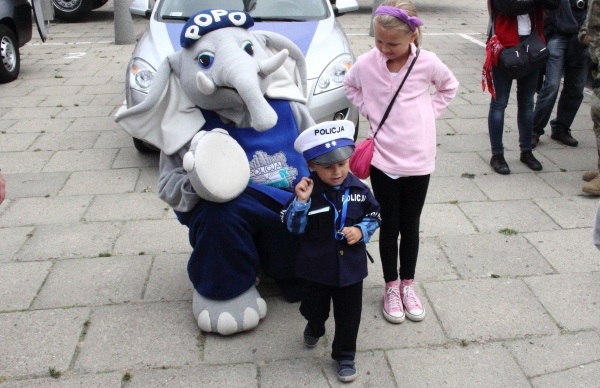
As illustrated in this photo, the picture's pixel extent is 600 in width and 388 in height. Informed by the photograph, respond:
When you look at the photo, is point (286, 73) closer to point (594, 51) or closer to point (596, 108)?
point (594, 51)

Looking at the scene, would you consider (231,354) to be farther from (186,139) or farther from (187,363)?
(186,139)

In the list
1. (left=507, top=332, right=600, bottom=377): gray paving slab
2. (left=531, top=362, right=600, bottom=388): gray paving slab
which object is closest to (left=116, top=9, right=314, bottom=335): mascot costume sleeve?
(left=507, top=332, right=600, bottom=377): gray paving slab

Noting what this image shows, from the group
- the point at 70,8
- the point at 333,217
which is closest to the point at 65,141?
the point at 333,217

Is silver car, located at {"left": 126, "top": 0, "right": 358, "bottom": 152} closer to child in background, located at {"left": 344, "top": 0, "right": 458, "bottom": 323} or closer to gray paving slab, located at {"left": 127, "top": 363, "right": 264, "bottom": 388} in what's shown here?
child in background, located at {"left": 344, "top": 0, "right": 458, "bottom": 323}

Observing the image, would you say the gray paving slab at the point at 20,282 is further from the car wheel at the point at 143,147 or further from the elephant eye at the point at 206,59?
the car wheel at the point at 143,147

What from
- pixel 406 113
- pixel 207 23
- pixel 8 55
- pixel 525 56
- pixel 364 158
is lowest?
pixel 8 55

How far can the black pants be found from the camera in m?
3.29

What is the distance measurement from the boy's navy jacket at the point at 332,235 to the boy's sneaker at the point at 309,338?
0.43m

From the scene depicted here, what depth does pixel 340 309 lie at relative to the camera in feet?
9.80

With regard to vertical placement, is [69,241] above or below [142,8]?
below

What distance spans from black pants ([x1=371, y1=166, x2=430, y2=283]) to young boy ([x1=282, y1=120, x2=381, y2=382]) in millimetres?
428

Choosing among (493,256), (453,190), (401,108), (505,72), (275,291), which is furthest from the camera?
(453,190)

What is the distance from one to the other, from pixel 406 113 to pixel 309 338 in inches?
46.9

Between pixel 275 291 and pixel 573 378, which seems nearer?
pixel 573 378
